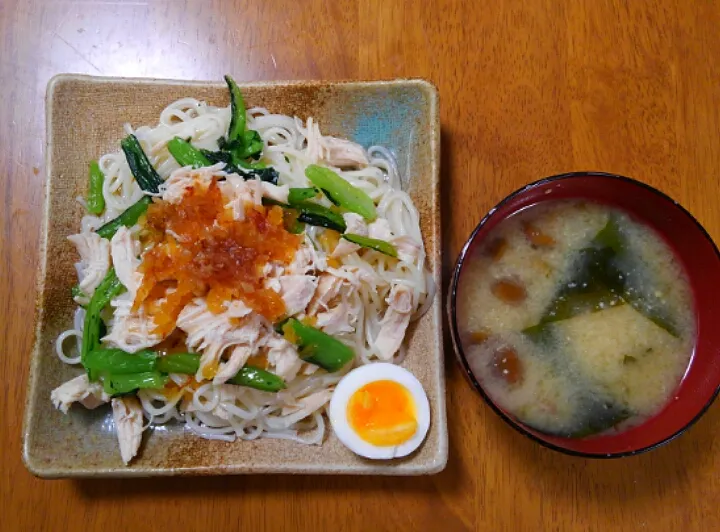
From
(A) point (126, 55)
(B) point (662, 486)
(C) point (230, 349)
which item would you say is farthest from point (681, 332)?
(A) point (126, 55)

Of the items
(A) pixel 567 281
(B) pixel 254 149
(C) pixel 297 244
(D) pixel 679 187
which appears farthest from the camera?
(D) pixel 679 187

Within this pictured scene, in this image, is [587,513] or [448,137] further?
[448,137]

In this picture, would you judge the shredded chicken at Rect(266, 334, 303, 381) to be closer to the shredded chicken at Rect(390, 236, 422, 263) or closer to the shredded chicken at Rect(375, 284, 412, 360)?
the shredded chicken at Rect(375, 284, 412, 360)

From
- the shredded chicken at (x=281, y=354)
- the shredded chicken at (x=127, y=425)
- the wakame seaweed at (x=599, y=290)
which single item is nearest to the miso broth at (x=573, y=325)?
the wakame seaweed at (x=599, y=290)

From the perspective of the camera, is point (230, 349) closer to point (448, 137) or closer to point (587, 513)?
point (448, 137)

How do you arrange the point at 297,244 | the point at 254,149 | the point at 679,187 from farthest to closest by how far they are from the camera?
Result: the point at 679,187
the point at 254,149
the point at 297,244

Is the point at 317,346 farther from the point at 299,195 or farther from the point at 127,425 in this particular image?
the point at 127,425

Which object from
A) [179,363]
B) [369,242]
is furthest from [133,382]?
[369,242]
